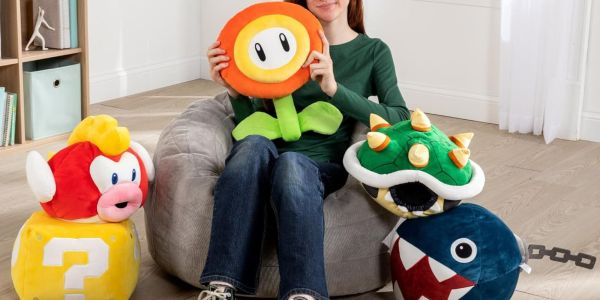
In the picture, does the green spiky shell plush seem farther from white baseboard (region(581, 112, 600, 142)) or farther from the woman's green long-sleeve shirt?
white baseboard (region(581, 112, 600, 142))

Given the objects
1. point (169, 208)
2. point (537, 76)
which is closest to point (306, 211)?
point (169, 208)

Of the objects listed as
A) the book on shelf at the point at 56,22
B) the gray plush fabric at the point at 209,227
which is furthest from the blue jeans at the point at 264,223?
the book on shelf at the point at 56,22

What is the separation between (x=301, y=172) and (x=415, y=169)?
252 mm

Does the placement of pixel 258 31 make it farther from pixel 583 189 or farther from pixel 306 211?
pixel 583 189

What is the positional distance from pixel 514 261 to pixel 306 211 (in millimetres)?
483

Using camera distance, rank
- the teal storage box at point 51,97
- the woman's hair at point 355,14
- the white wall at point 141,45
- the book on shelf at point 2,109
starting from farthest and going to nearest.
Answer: the white wall at point 141,45, the teal storage box at point 51,97, the book on shelf at point 2,109, the woman's hair at point 355,14

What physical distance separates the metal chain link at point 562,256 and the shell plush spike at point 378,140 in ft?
2.37

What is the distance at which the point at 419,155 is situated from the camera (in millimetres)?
2008

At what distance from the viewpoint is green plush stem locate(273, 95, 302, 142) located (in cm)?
230

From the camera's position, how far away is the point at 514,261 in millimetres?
2051

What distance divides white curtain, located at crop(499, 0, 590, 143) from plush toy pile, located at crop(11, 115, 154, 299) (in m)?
2.15

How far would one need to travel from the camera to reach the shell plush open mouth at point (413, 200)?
2.06 m

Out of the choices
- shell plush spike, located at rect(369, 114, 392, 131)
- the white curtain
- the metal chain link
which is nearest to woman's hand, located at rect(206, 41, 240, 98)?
shell plush spike, located at rect(369, 114, 392, 131)

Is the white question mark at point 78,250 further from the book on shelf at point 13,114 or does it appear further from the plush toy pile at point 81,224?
the book on shelf at point 13,114
